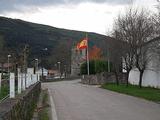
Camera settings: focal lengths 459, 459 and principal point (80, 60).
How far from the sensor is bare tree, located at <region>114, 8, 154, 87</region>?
157ft

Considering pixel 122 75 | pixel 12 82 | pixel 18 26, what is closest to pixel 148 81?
pixel 122 75

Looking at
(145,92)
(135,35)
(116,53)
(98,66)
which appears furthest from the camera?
(98,66)

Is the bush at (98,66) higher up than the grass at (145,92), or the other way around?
the bush at (98,66)

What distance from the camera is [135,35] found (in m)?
48.6

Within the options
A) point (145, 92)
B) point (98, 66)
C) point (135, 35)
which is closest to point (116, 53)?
point (135, 35)

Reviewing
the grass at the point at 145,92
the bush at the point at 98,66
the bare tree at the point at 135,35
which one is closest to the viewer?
the grass at the point at 145,92

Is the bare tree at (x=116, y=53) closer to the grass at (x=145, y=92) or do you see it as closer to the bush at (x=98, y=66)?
the grass at (x=145, y=92)

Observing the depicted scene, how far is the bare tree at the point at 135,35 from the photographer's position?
47.9 metres

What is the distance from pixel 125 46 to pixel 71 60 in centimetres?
10242

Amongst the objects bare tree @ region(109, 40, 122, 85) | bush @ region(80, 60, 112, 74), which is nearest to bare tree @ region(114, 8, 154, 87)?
bare tree @ region(109, 40, 122, 85)

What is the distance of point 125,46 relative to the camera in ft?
169

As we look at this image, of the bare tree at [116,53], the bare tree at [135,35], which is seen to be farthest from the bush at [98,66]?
the bare tree at [135,35]

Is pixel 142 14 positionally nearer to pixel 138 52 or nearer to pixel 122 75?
pixel 138 52

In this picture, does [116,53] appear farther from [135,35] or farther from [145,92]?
[145,92]
